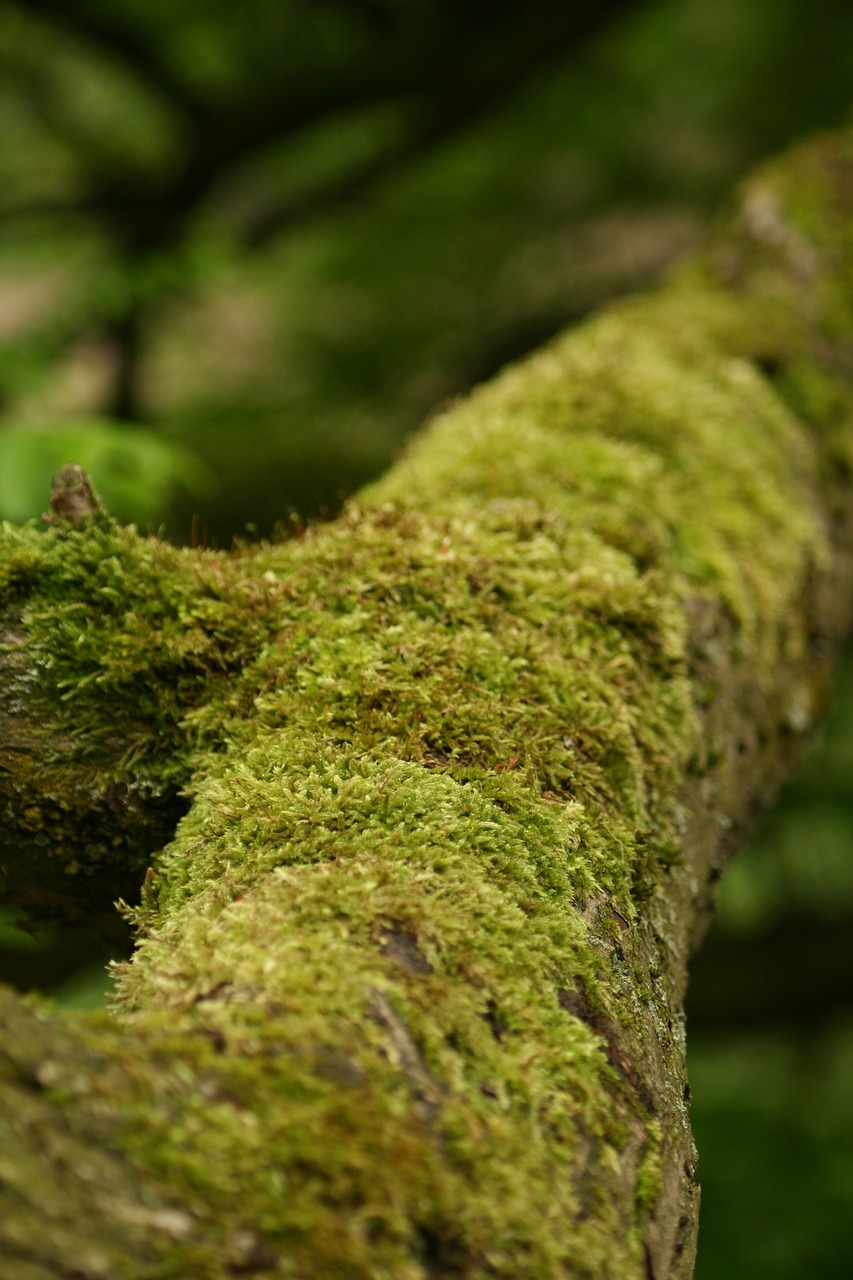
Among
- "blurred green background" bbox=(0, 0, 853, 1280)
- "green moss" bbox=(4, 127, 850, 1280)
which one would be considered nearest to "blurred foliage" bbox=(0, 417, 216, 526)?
"blurred green background" bbox=(0, 0, 853, 1280)

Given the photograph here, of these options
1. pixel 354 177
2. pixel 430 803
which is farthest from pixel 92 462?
pixel 354 177

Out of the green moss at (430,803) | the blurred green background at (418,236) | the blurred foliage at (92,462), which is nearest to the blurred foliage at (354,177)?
the blurred green background at (418,236)

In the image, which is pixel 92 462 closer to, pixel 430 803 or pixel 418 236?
pixel 430 803

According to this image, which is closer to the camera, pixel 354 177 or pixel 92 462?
pixel 92 462

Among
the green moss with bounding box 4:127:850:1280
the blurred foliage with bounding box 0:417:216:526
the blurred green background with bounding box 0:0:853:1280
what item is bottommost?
the green moss with bounding box 4:127:850:1280

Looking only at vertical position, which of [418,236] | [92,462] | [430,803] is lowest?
[430,803]

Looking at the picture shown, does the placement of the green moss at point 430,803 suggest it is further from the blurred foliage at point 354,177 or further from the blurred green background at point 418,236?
the blurred foliage at point 354,177

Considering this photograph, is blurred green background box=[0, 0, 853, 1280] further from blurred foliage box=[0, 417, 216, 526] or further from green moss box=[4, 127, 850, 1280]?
green moss box=[4, 127, 850, 1280]

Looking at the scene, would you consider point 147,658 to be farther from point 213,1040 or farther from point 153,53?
point 153,53
